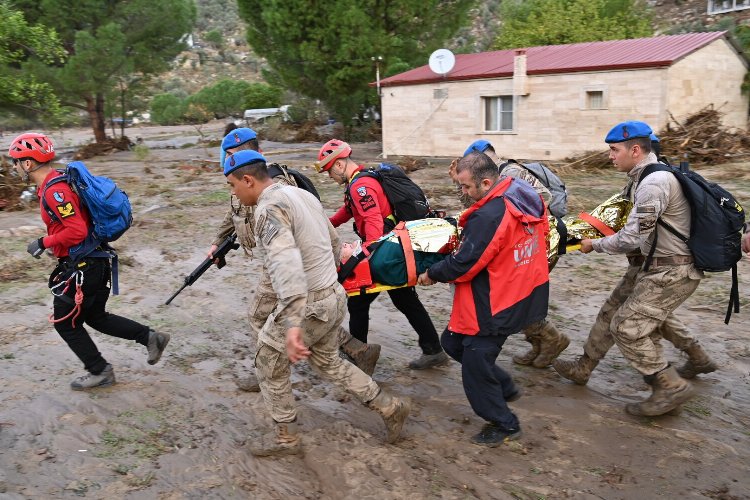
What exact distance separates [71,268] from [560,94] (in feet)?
51.5

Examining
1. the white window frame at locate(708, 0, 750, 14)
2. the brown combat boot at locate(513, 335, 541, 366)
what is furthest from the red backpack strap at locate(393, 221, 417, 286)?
the white window frame at locate(708, 0, 750, 14)

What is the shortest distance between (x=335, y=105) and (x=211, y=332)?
2137 centimetres

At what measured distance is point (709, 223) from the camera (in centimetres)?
380

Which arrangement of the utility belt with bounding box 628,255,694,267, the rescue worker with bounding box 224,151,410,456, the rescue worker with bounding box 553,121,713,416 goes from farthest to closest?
1. the utility belt with bounding box 628,255,694,267
2. the rescue worker with bounding box 553,121,713,416
3. the rescue worker with bounding box 224,151,410,456

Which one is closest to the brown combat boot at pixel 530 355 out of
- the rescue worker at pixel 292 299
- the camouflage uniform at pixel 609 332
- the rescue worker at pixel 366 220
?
the camouflage uniform at pixel 609 332

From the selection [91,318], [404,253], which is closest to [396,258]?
[404,253]

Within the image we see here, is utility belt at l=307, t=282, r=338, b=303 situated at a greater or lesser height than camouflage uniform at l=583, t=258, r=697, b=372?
greater

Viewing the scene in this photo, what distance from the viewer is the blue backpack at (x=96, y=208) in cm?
427

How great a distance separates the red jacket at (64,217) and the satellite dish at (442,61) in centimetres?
1637

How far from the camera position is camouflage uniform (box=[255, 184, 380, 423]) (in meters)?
3.20

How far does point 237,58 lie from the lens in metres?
68.1

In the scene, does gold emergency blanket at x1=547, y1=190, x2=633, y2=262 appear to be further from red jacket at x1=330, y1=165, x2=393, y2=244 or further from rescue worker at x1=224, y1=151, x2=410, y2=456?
rescue worker at x1=224, y1=151, x2=410, y2=456

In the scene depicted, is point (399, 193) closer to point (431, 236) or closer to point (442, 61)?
point (431, 236)

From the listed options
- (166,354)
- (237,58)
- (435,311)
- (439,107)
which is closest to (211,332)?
(166,354)
